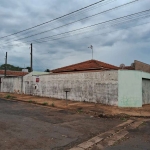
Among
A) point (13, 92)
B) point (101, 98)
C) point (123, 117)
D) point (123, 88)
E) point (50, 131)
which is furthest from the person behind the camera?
point (13, 92)

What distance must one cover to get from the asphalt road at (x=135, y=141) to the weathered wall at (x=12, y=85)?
2315 cm

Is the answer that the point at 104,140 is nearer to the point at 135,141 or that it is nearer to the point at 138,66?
the point at 135,141

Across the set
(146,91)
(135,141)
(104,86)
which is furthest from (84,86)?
(135,141)

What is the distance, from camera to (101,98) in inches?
677

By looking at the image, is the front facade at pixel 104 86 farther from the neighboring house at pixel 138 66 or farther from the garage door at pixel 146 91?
the neighboring house at pixel 138 66

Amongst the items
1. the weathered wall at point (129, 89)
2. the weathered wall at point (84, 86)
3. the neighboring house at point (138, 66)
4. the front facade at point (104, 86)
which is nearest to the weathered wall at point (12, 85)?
the weathered wall at point (84, 86)

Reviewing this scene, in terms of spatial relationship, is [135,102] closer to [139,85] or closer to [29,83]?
[139,85]

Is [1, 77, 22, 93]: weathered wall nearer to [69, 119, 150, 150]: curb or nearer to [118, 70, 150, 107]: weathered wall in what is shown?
[118, 70, 150, 107]: weathered wall

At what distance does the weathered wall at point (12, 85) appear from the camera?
2900 centimetres

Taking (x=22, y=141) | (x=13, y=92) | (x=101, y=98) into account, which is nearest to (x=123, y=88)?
(x=101, y=98)

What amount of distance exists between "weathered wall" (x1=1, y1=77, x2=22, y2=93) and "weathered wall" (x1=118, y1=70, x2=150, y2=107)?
1731cm

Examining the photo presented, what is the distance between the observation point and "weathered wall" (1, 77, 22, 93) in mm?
29000

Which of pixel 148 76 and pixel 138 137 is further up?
pixel 148 76

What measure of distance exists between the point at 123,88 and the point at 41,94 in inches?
464
